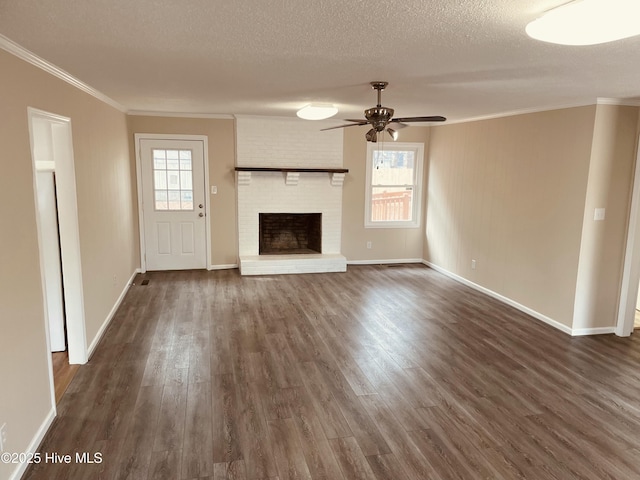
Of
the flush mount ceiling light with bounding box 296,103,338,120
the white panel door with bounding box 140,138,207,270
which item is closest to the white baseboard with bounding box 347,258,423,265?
the white panel door with bounding box 140,138,207,270

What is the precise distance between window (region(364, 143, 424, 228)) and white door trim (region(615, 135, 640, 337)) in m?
3.42

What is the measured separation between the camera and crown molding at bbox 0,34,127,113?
229 cm

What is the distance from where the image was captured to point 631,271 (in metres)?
4.31

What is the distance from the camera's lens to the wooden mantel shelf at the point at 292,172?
21.2 feet

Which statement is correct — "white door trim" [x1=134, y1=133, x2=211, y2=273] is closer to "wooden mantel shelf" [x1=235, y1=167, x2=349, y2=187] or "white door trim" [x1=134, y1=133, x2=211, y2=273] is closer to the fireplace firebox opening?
"wooden mantel shelf" [x1=235, y1=167, x2=349, y2=187]

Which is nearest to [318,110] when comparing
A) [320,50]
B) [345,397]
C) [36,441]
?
[320,50]

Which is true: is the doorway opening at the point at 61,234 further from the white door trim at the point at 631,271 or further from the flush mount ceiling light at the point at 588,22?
the white door trim at the point at 631,271

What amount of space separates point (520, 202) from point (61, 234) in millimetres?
4703

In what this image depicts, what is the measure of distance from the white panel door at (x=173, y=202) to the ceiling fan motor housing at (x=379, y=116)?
3.55 metres

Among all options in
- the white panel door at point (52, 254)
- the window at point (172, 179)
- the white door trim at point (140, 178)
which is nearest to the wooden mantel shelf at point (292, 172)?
the white door trim at point (140, 178)

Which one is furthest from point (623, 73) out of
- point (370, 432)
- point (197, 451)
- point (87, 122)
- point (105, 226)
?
point (105, 226)

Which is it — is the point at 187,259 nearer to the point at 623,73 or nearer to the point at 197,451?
the point at 197,451

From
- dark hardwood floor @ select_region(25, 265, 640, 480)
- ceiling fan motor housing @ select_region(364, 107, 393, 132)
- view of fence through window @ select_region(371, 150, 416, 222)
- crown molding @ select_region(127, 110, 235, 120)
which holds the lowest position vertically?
dark hardwood floor @ select_region(25, 265, 640, 480)

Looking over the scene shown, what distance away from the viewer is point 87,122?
386cm
